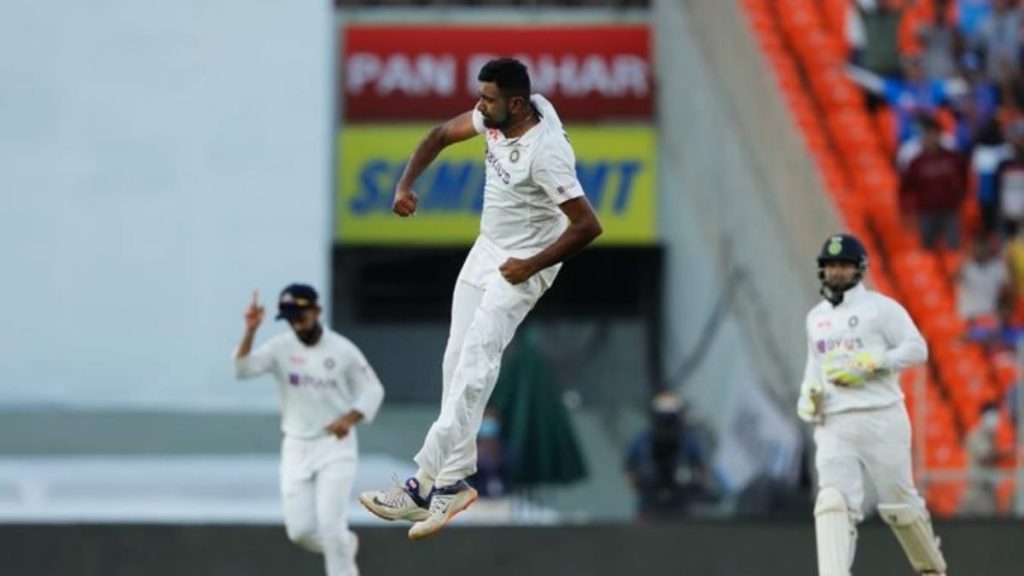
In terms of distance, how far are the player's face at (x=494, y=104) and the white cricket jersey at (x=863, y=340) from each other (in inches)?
123

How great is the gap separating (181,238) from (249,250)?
1.94 ft

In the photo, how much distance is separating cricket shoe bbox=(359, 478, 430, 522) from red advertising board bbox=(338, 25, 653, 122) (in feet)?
45.9

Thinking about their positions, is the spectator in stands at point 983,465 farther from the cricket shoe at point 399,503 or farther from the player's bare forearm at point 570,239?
the player's bare forearm at point 570,239

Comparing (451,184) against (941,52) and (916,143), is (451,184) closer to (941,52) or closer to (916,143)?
(941,52)

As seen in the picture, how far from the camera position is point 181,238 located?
1065 inches

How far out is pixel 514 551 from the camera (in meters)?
20.0

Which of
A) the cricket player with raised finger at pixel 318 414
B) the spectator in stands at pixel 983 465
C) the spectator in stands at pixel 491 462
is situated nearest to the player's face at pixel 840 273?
the cricket player with raised finger at pixel 318 414

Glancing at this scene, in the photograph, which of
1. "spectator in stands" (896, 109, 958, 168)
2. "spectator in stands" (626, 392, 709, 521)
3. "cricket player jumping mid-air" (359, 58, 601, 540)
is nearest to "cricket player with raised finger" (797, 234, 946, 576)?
"cricket player jumping mid-air" (359, 58, 601, 540)

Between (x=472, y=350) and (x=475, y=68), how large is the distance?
46.9ft

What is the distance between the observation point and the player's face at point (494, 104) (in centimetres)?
1380

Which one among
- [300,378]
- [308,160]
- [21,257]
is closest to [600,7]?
[308,160]

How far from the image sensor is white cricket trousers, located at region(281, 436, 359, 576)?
17.7 m

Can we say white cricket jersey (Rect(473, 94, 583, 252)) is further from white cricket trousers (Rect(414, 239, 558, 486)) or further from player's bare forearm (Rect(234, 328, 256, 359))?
player's bare forearm (Rect(234, 328, 256, 359))

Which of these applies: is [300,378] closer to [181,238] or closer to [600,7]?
[181,238]
